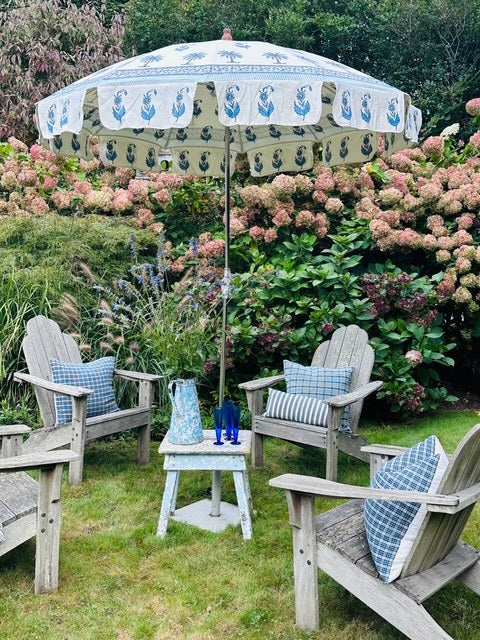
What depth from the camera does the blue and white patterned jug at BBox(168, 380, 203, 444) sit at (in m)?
3.22

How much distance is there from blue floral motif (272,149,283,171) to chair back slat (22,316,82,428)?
6.17 ft

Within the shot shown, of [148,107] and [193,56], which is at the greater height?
[193,56]

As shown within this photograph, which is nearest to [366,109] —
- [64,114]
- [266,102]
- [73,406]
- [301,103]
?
[301,103]

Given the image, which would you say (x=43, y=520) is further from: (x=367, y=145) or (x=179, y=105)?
(x=367, y=145)

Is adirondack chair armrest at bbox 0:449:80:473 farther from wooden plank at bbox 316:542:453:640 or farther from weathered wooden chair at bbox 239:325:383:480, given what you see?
weathered wooden chair at bbox 239:325:383:480

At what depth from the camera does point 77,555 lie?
2.97 m

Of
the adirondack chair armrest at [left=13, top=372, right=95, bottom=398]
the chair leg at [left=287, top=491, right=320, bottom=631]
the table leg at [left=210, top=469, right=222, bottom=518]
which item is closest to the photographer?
the chair leg at [left=287, top=491, right=320, bottom=631]

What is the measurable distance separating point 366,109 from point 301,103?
342mm

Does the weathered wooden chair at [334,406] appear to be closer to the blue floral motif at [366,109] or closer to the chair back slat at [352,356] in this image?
the chair back slat at [352,356]

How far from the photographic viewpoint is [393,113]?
272 cm

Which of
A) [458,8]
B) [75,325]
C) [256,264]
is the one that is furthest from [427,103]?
[75,325]

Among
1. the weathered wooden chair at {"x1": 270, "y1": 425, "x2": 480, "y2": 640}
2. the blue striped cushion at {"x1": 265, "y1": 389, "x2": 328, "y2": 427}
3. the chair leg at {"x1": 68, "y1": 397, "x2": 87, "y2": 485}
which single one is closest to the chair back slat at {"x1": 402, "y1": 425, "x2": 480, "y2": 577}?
the weathered wooden chair at {"x1": 270, "y1": 425, "x2": 480, "y2": 640}

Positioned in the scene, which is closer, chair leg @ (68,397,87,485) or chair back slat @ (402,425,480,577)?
chair back slat @ (402,425,480,577)

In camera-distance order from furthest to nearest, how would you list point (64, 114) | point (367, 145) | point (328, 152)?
point (328, 152) < point (367, 145) < point (64, 114)
